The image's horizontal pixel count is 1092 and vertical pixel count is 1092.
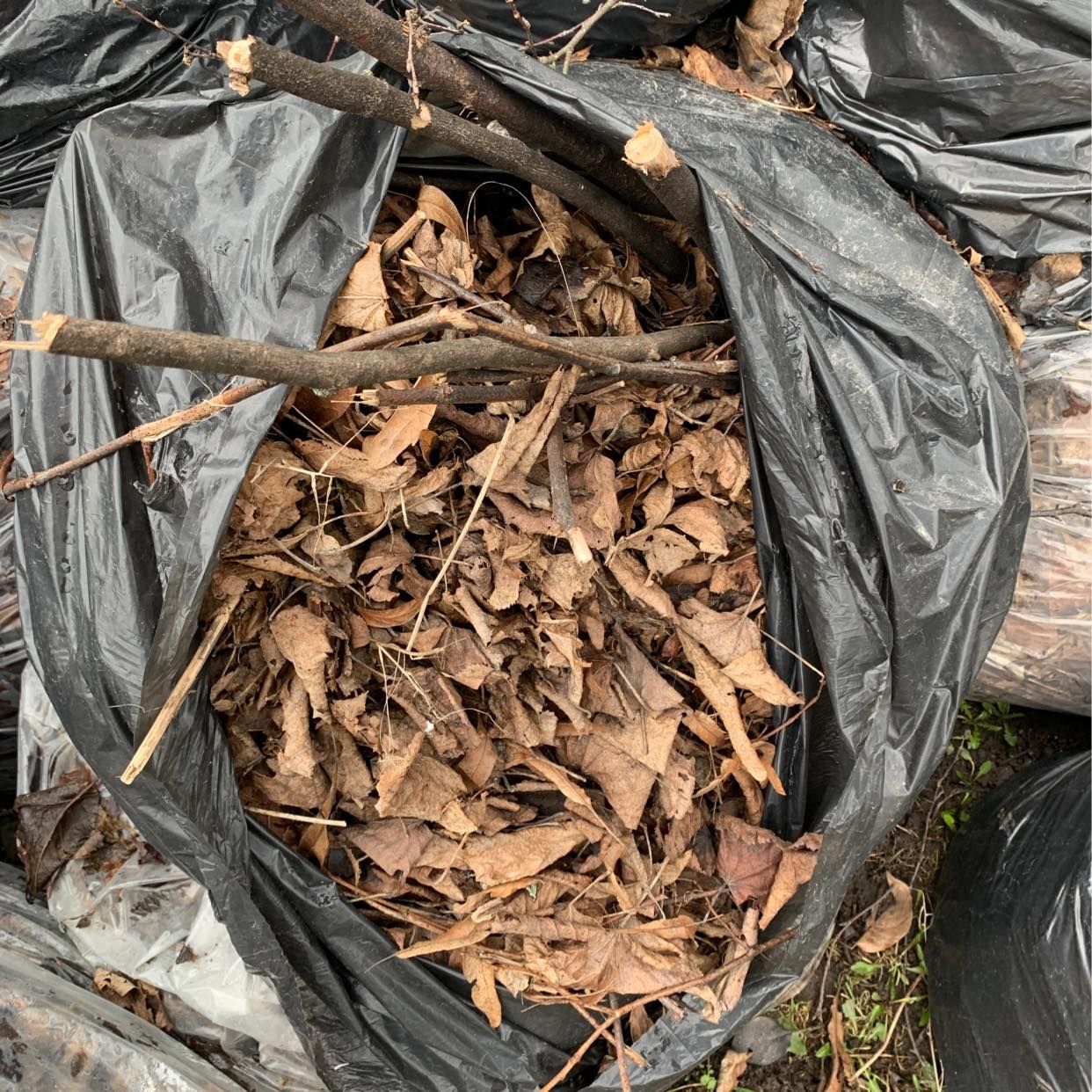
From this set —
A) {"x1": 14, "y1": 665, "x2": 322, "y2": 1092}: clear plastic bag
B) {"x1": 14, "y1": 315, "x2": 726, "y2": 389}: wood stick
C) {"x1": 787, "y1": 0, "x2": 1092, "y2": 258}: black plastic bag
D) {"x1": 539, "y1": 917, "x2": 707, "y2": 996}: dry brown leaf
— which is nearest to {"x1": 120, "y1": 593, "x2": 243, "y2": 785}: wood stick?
{"x1": 14, "y1": 665, "x2": 322, "y2": 1092}: clear plastic bag

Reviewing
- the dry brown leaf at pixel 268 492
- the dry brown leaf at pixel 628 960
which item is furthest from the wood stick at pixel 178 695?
the dry brown leaf at pixel 628 960

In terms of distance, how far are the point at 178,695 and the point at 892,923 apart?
154 cm

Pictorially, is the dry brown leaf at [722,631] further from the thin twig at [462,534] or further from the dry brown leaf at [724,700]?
the thin twig at [462,534]

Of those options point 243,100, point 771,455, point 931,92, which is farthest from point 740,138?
point 243,100

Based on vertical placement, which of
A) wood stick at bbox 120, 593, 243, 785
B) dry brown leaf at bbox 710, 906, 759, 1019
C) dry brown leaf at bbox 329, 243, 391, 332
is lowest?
dry brown leaf at bbox 710, 906, 759, 1019

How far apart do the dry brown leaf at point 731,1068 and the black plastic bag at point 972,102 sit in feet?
5.37

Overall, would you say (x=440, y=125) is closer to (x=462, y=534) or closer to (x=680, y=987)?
(x=462, y=534)

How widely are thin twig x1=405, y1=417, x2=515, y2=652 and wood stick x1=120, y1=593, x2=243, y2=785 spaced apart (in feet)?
0.91

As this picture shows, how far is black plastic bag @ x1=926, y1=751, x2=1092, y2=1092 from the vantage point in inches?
62.6

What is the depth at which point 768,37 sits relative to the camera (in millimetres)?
1534

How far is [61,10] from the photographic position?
1404 millimetres

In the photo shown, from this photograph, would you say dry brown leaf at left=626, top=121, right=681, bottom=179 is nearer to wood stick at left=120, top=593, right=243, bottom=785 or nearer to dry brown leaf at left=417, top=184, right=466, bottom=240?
dry brown leaf at left=417, top=184, right=466, bottom=240

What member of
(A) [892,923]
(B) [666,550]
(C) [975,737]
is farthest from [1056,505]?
(A) [892,923]

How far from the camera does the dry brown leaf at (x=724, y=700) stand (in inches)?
59.0
